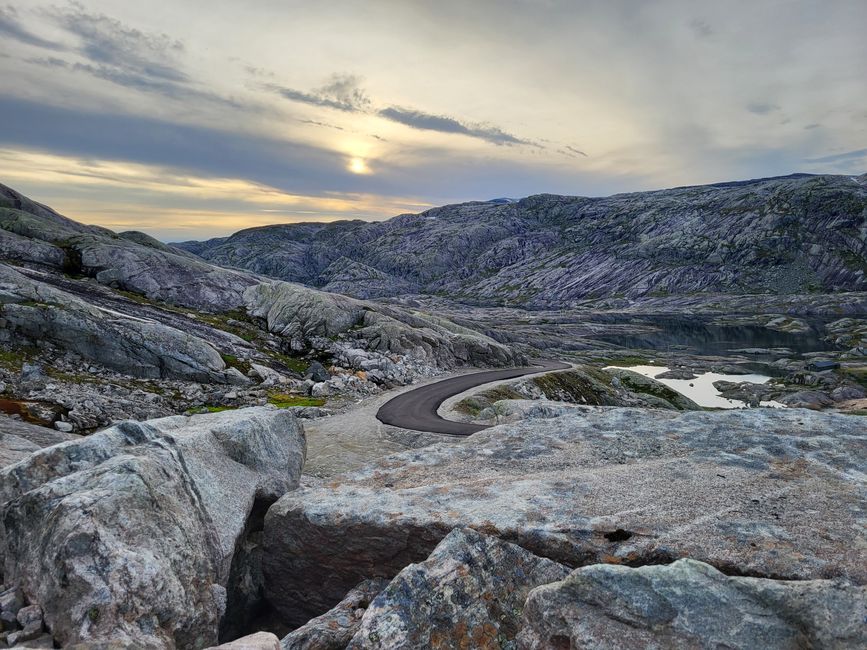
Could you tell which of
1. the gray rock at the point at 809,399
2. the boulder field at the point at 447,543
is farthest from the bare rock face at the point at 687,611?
the gray rock at the point at 809,399

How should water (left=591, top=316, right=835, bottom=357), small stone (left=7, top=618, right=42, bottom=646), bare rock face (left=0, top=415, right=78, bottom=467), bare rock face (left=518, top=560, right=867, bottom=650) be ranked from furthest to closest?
water (left=591, top=316, right=835, bottom=357), bare rock face (left=0, top=415, right=78, bottom=467), small stone (left=7, top=618, right=42, bottom=646), bare rock face (left=518, top=560, right=867, bottom=650)

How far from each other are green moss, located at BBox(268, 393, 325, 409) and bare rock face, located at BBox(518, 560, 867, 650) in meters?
45.1

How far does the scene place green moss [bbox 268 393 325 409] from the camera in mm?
51125

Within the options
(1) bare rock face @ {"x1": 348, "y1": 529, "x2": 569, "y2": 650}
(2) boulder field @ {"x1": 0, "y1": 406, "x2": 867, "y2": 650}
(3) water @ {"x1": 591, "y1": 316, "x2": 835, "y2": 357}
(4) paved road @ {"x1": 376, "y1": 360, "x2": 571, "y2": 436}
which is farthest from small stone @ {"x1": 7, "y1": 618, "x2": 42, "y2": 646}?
(3) water @ {"x1": 591, "y1": 316, "x2": 835, "y2": 357}

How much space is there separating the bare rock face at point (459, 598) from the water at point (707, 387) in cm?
8943

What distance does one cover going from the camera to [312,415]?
47844 mm

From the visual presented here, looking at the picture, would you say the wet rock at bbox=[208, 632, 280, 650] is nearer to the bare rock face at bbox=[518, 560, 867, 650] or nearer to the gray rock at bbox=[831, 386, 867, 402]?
the bare rock face at bbox=[518, 560, 867, 650]

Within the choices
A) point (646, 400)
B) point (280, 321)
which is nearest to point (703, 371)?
point (646, 400)

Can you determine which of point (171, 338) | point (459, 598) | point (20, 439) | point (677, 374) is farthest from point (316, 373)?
point (677, 374)

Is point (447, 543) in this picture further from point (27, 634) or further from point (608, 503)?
point (27, 634)

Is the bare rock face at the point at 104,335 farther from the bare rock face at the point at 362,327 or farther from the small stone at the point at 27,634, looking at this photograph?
the small stone at the point at 27,634

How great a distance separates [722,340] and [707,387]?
79078mm

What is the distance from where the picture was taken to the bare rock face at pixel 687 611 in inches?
308

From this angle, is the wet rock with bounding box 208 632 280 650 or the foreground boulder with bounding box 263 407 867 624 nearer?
the wet rock with bounding box 208 632 280 650
